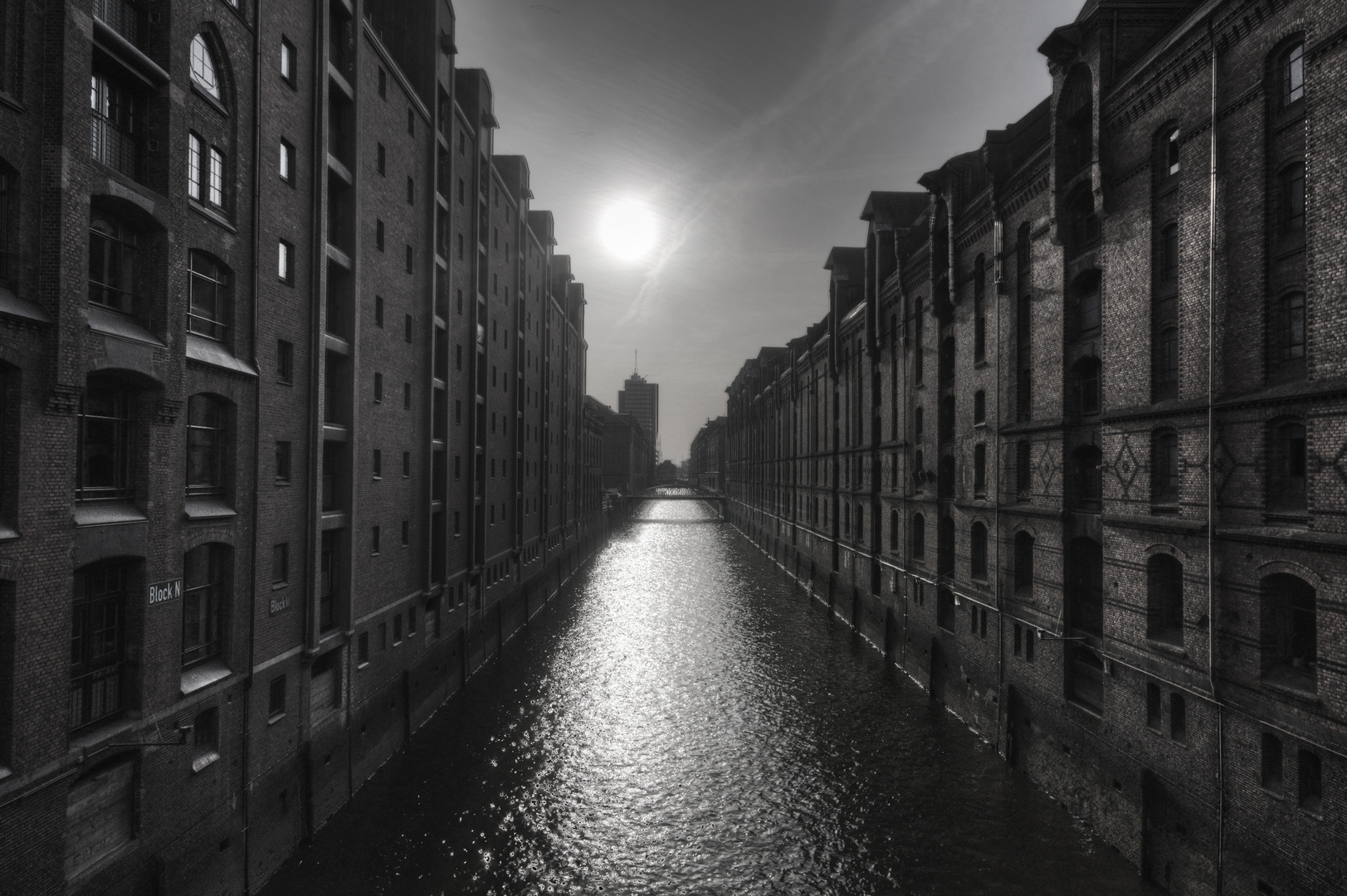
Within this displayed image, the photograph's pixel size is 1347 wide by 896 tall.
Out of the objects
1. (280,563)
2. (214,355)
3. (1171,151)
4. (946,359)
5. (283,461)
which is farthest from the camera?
(946,359)

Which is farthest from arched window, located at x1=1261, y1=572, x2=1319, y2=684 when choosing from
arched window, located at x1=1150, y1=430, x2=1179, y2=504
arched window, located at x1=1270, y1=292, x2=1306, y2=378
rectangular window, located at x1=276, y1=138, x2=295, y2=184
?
rectangular window, located at x1=276, y1=138, x2=295, y2=184

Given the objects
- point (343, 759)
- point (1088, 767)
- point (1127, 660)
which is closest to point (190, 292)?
point (343, 759)

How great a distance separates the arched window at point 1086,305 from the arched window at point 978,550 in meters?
6.92

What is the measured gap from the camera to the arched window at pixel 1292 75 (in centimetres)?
1078

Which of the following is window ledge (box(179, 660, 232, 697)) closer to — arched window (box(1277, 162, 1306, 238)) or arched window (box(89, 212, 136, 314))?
arched window (box(89, 212, 136, 314))

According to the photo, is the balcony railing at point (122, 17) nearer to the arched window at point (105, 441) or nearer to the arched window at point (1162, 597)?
the arched window at point (105, 441)

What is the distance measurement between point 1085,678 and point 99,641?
1879cm

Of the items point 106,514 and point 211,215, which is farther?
point 211,215

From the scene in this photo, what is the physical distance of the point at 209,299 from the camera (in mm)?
12430

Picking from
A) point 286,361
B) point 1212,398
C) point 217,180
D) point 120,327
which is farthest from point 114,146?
point 1212,398

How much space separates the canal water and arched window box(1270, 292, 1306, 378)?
958 centimetres

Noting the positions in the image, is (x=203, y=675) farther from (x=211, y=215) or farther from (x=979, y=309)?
(x=979, y=309)

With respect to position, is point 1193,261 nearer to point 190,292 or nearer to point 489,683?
point 190,292

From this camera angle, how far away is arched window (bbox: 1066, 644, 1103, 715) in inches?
618
